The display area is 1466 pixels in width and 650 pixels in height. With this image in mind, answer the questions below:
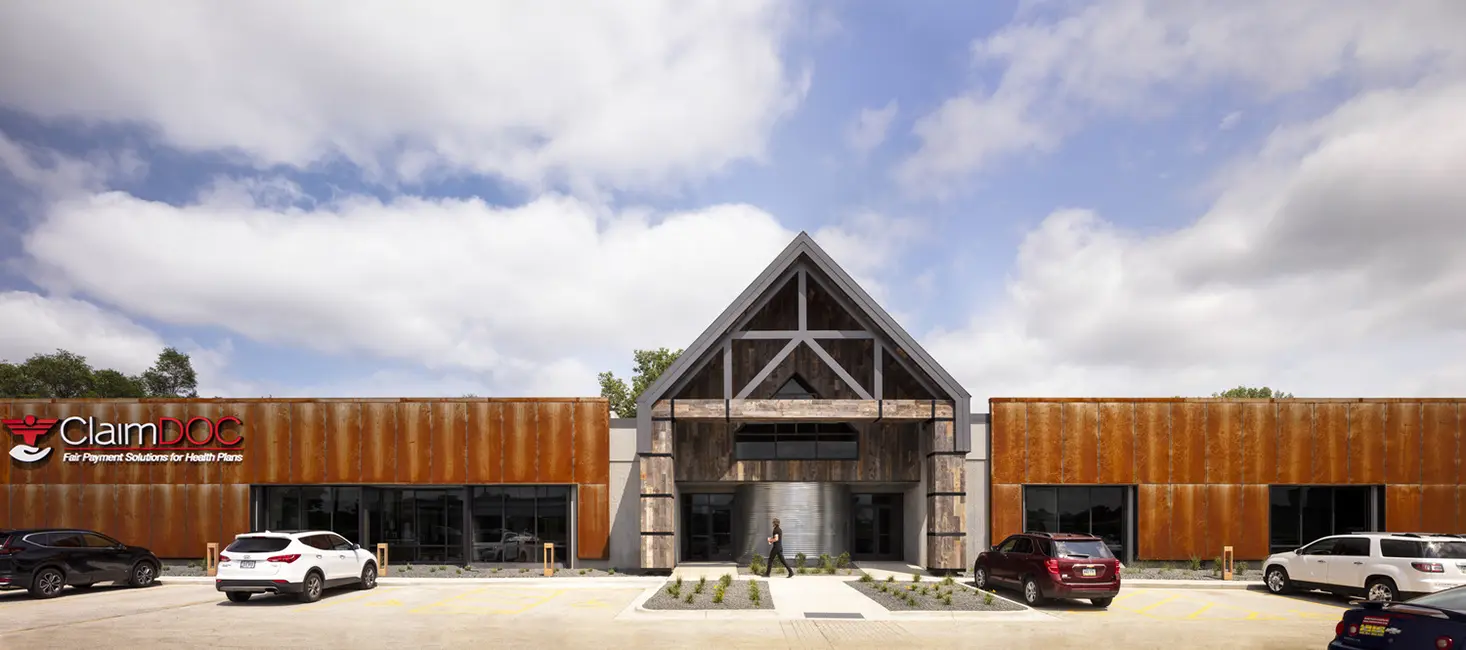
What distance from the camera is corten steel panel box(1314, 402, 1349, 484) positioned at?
2709 cm

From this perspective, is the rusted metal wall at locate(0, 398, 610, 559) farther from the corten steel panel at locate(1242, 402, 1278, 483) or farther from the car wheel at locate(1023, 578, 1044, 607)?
the corten steel panel at locate(1242, 402, 1278, 483)

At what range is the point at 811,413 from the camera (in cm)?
2511

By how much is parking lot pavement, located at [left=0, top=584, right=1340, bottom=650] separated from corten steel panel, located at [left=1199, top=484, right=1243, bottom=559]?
6211mm

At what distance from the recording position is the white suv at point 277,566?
19.2 m

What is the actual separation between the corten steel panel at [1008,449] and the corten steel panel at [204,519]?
2323 centimetres

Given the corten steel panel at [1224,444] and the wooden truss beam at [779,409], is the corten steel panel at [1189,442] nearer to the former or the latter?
the corten steel panel at [1224,444]

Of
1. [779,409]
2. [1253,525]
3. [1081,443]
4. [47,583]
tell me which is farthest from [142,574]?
[1253,525]

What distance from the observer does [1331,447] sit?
88.9ft

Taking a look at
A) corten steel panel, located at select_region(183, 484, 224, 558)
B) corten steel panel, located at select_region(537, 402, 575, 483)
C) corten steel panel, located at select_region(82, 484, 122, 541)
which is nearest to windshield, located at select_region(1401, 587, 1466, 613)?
corten steel panel, located at select_region(537, 402, 575, 483)

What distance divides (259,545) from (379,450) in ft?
25.6

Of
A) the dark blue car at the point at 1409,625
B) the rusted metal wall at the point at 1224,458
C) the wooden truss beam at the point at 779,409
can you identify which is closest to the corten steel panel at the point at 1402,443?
the rusted metal wall at the point at 1224,458

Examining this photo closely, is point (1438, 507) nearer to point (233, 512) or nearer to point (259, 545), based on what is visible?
point (259, 545)

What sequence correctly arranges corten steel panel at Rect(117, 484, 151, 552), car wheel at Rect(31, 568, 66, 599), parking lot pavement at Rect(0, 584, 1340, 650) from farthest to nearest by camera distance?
corten steel panel at Rect(117, 484, 151, 552) → car wheel at Rect(31, 568, 66, 599) → parking lot pavement at Rect(0, 584, 1340, 650)

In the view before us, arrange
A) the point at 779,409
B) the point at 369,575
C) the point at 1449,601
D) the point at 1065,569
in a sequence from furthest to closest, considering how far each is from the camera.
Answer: the point at 779,409, the point at 369,575, the point at 1065,569, the point at 1449,601
